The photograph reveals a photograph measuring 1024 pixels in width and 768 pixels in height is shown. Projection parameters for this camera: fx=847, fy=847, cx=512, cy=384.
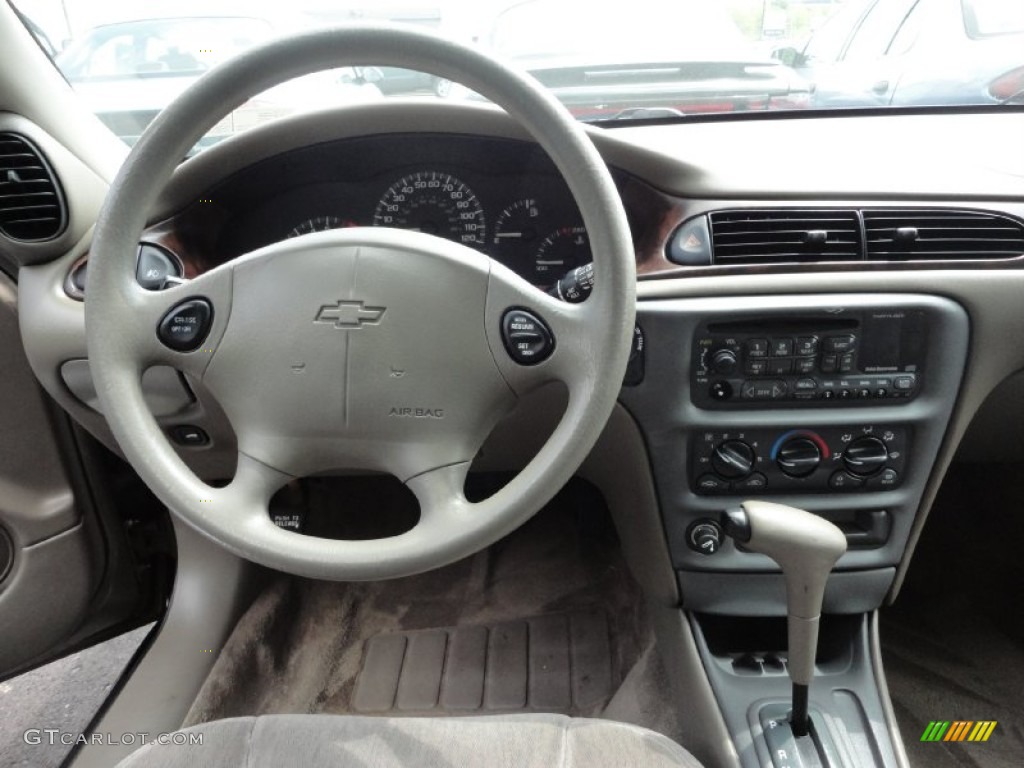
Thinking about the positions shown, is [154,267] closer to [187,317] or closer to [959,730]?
[187,317]

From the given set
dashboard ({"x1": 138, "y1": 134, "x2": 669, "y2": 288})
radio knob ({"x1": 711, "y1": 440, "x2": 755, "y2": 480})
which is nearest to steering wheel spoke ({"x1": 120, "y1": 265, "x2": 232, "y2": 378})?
dashboard ({"x1": 138, "y1": 134, "x2": 669, "y2": 288})

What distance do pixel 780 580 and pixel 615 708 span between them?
42 cm

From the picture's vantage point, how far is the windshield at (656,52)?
1397 millimetres

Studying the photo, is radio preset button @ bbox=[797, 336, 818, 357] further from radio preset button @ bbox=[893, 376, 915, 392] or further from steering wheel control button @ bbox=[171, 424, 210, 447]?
steering wheel control button @ bbox=[171, 424, 210, 447]

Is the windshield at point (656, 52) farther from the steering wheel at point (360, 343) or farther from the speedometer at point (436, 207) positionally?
the steering wheel at point (360, 343)

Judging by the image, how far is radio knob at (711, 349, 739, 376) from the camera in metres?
1.20

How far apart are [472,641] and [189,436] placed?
76cm

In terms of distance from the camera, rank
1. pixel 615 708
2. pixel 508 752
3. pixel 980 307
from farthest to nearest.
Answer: pixel 615 708 → pixel 980 307 → pixel 508 752

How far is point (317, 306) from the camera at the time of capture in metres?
0.92

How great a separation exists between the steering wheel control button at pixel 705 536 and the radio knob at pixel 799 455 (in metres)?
0.15

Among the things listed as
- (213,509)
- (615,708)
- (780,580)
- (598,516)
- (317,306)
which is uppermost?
(317,306)

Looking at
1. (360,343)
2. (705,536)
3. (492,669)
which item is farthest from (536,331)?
(492,669)

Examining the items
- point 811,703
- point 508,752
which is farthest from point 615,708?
point 508,752

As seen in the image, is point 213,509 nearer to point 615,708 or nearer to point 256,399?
point 256,399
